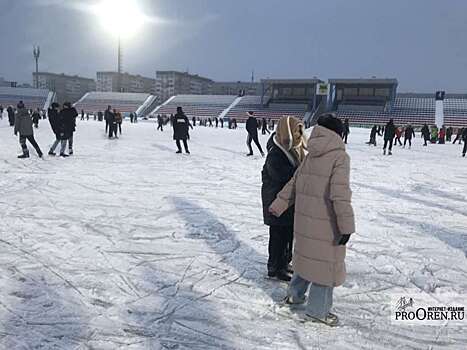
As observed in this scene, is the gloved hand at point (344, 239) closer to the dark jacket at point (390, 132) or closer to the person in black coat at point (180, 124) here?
the person in black coat at point (180, 124)

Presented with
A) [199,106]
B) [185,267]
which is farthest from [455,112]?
[185,267]

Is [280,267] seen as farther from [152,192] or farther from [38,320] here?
[152,192]

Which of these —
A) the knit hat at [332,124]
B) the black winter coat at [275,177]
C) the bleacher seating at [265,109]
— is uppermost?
the bleacher seating at [265,109]

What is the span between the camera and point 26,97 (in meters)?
61.4

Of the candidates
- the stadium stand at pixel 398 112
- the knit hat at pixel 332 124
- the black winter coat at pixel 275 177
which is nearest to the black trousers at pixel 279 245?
the black winter coat at pixel 275 177

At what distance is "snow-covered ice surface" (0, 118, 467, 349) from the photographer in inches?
94.0

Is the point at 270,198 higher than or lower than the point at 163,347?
higher

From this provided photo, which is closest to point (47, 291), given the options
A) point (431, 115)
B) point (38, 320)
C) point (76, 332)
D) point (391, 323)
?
point (38, 320)

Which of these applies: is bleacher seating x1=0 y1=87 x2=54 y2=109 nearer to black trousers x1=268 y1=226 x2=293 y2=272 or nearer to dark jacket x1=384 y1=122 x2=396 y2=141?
dark jacket x1=384 y1=122 x2=396 y2=141

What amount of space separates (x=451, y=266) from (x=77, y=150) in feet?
34.0

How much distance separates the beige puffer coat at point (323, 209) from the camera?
2.23 m

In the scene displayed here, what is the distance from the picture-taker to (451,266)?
3.58 metres

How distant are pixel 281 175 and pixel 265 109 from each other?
4891 cm

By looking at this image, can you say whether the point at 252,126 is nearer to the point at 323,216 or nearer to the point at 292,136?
the point at 292,136
